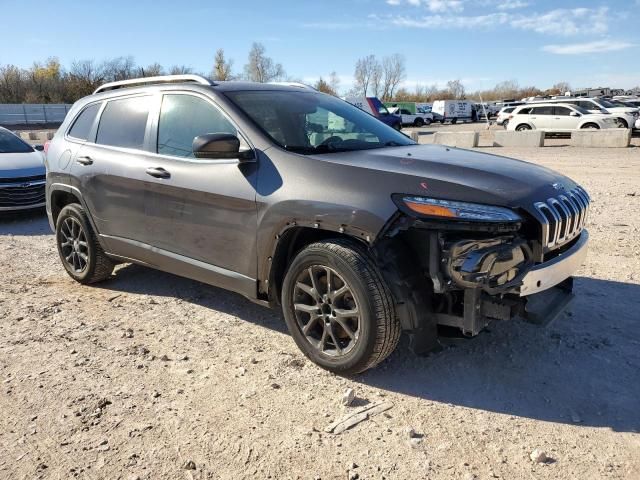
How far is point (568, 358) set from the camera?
3.61 m

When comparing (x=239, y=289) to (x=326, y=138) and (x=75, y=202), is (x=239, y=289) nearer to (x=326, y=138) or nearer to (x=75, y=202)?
(x=326, y=138)

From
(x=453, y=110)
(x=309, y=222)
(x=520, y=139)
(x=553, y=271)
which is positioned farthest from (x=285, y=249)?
(x=453, y=110)

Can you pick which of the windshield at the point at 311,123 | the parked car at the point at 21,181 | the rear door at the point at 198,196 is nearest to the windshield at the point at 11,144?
the parked car at the point at 21,181

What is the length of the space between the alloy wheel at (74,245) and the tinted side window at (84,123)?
817 millimetres

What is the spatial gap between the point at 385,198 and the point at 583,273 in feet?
10.3

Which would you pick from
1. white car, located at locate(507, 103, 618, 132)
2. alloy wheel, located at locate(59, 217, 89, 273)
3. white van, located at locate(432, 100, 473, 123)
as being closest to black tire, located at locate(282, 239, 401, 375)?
alloy wheel, located at locate(59, 217, 89, 273)

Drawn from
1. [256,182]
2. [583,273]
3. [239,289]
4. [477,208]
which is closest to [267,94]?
[256,182]

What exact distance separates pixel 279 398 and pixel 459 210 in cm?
151

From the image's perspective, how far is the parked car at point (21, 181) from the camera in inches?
345

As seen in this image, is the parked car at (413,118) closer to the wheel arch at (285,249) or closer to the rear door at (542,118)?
the rear door at (542,118)

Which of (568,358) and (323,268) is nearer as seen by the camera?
(323,268)

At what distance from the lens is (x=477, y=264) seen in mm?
2873

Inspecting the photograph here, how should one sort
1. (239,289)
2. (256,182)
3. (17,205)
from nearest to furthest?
(256,182) → (239,289) → (17,205)

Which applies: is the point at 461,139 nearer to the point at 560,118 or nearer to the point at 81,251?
the point at 560,118
